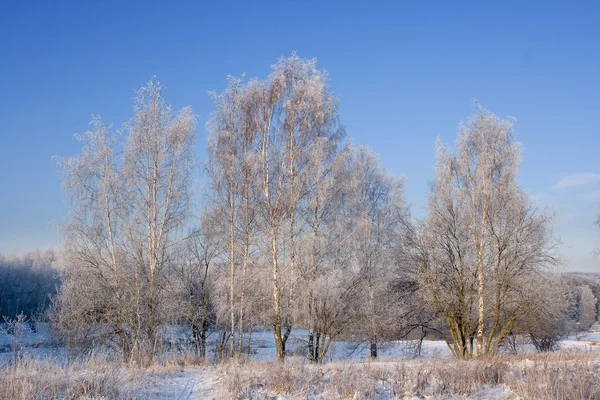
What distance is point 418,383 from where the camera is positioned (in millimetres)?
7254

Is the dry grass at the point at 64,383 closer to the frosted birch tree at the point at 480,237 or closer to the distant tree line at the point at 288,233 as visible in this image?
the distant tree line at the point at 288,233

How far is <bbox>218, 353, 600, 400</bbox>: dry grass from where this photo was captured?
21.2 ft

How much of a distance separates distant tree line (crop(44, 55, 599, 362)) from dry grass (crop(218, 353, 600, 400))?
7191 millimetres

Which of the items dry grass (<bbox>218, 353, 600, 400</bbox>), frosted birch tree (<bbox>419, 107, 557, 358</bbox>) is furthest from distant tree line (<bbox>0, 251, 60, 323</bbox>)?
dry grass (<bbox>218, 353, 600, 400</bbox>)

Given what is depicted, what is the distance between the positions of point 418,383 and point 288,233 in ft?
28.8

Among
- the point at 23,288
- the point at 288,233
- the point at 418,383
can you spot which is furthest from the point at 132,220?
the point at 23,288

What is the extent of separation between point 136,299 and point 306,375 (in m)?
9.41

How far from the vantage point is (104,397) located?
6.09m

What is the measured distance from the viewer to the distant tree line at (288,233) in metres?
15.5

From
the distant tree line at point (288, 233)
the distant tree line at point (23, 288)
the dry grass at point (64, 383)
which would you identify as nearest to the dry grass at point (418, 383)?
the dry grass at point (64, 383)

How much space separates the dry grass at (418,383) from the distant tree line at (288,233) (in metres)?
7.19

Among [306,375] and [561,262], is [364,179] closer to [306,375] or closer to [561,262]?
[561,262]

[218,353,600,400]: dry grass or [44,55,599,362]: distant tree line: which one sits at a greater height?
[44,55,599,362]: distant tree line

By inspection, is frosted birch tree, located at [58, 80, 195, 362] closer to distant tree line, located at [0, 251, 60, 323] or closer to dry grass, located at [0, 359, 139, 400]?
dry grass, located at [0, 359, 139, 400]
